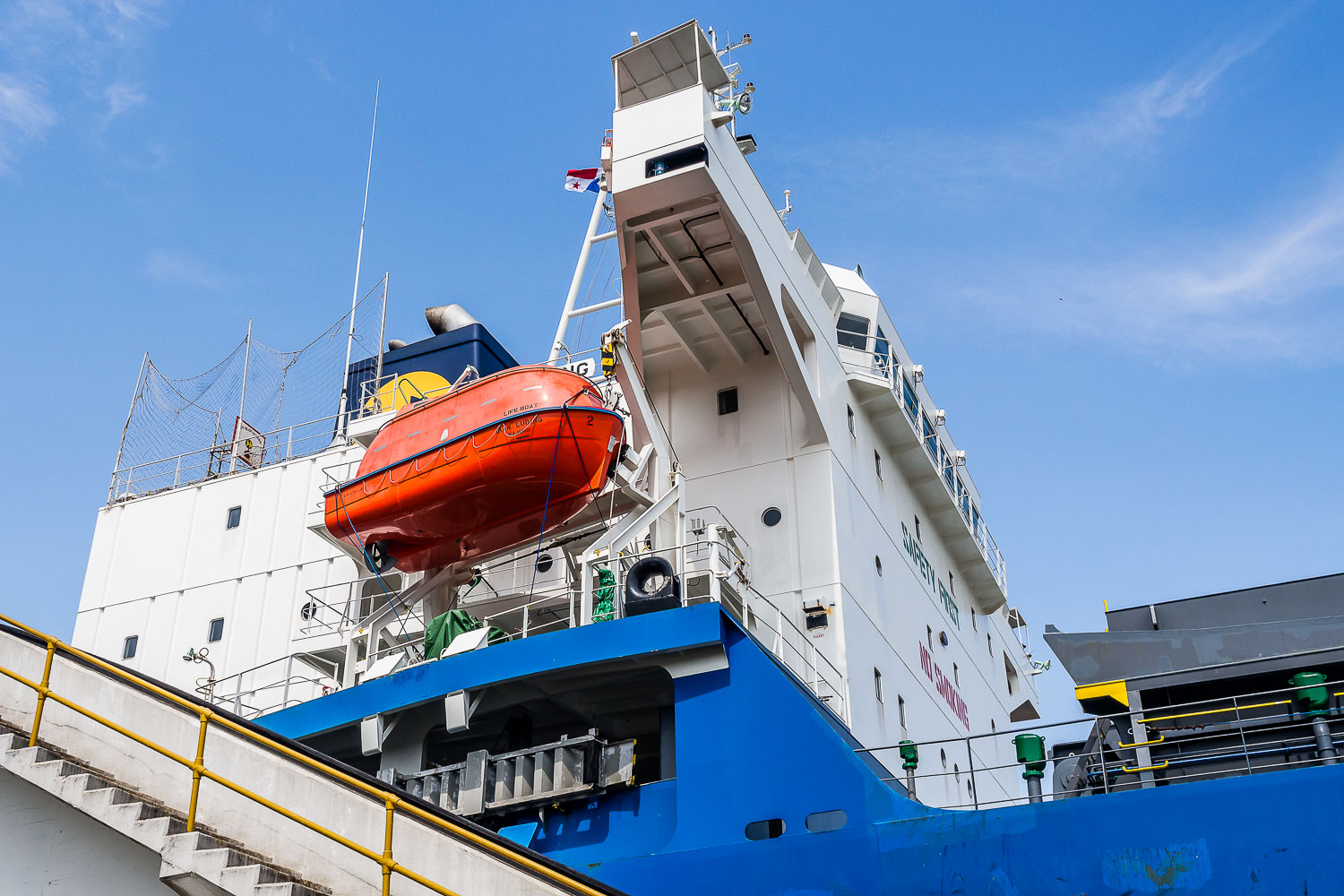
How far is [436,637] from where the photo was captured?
48.0 feet

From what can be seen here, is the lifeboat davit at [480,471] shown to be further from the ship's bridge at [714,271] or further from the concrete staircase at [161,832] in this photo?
A: the concrete staircase at [161,832]

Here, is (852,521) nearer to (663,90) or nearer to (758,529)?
(758,529)

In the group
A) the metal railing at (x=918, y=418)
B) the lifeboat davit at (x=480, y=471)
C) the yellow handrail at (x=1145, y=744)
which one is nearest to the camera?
the yellow handrail at (x=1145, y=744)

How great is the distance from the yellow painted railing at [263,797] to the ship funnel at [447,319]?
16724 millimetres

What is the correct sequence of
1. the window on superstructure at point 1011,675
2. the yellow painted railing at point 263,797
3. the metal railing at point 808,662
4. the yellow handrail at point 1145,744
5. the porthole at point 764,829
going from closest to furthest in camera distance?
the yellow painted railing at point 263,797 → the yellow handrail at point 1145,744 → the porthole at point 764,829 → the metal railing at point 808,662 → the window on superstructure at point 1011,675

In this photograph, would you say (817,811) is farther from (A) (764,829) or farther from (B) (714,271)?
(B) (714,271)

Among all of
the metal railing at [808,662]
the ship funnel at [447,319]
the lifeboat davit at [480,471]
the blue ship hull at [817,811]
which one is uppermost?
the ship funnel at [447,319]

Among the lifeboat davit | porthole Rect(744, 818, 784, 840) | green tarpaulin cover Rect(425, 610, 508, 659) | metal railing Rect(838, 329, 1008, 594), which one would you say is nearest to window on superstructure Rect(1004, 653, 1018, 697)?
metal railing Rect(838, 329, 1008, 594)

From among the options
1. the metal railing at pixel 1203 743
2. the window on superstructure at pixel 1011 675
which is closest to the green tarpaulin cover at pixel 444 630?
the metal railing at pixel 1203 743

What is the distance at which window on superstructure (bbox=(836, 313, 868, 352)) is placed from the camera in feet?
66.7

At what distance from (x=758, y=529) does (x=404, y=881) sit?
992 cm

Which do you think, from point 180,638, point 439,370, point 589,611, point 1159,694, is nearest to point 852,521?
point 589,611

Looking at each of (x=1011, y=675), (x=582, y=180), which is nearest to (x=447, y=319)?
(x=582, y=180)

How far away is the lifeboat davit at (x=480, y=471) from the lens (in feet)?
47.9
